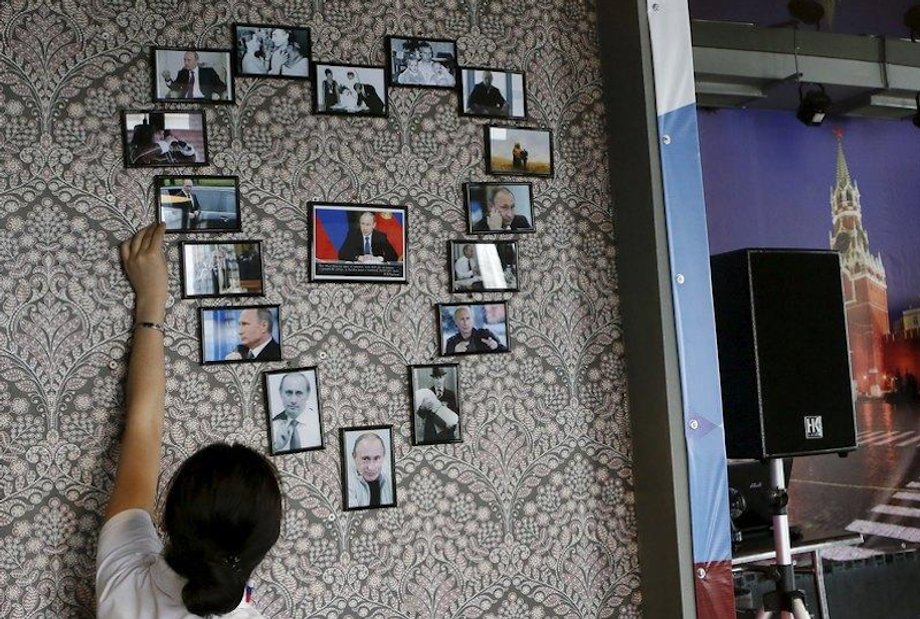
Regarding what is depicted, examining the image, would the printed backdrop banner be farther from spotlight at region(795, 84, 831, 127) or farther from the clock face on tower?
spotlight at region(795, 84, 831, 127)

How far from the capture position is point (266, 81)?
2316 mm

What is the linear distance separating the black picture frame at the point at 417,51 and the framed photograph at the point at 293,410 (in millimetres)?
782

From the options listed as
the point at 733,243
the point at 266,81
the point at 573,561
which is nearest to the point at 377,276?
the point at 266,81

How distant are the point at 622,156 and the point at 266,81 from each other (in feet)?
3.17

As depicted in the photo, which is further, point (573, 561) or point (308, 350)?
point (573, 561)

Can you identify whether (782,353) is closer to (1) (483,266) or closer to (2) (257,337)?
(1) (483,266)

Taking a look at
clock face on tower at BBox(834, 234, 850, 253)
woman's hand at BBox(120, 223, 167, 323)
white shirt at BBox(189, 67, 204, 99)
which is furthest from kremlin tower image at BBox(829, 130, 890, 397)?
woman's hand at BBox(120, 223, 167, 323)

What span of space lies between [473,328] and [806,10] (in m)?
3.66

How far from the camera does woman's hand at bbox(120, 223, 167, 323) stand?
212cm

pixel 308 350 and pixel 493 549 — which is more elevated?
pixel 308 350

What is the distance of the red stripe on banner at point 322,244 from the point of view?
2.32m

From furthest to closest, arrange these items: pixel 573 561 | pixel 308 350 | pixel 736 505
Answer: pixel 736 505 → pixel 573 561 → pixel 308 350

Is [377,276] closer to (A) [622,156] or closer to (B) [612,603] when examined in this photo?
(A) [622,156]

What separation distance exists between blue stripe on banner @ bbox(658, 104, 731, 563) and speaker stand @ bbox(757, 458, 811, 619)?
1.38ft
